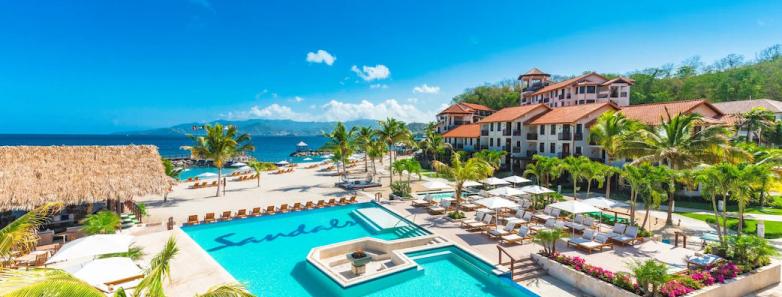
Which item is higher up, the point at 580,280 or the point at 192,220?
the point at 192,220

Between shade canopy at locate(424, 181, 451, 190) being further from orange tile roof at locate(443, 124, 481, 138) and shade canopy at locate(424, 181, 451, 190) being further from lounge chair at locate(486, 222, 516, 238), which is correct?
orange tile roof at locate(443, 124, 481, 138)

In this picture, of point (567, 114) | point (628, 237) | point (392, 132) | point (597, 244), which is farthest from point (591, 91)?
point (597, 244)

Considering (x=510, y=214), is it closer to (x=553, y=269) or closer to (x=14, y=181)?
(x=553, y=269)

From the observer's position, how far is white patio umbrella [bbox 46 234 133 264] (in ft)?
38.9

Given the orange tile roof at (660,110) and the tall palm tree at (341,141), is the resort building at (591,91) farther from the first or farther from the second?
the tall palm tree at (341,141)

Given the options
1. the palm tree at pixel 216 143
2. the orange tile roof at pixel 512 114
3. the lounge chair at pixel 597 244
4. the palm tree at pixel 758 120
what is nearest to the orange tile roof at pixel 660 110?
the palm tree at pixel 758 120

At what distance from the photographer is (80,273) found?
10.2 metres

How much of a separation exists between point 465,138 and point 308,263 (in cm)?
3997

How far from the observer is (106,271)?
10508 mm

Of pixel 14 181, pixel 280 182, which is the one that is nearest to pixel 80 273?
pixel 14 181

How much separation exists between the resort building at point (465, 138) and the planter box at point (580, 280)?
3646cm

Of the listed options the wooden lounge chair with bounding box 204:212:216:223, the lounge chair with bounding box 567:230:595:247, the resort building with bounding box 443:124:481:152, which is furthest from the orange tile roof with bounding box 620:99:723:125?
the wooden lounge chair with bounding box 204:212:216:223

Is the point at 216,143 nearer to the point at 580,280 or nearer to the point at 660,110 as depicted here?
the point at 580,280

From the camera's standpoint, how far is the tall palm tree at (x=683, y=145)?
63.8 feet
